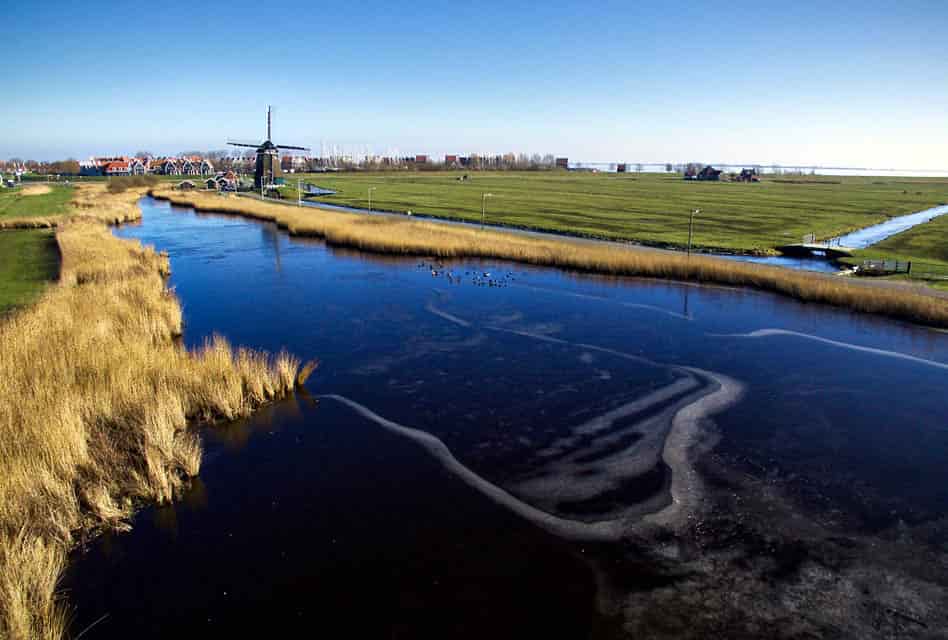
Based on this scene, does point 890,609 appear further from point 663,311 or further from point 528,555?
point 663,311

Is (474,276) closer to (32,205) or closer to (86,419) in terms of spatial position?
(86,419)

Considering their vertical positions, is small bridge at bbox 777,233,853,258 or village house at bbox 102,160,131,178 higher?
village house at bbox 102,160,131,178

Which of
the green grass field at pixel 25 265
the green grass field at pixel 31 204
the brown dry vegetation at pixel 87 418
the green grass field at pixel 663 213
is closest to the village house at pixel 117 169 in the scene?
the green grass field at pixel 31 204

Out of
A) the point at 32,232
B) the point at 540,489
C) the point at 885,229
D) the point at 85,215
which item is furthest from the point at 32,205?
the point at 885,229

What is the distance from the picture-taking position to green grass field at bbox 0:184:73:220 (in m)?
64.6

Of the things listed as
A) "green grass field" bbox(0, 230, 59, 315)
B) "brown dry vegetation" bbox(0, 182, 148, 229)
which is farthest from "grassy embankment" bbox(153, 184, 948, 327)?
"green grass field" bbox(0, 230, 59, 315)

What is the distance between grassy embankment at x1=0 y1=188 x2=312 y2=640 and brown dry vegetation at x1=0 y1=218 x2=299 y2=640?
0.09 feet

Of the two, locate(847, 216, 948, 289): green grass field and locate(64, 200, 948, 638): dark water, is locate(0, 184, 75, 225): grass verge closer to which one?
locate(64, 200, 948, 638): dark water

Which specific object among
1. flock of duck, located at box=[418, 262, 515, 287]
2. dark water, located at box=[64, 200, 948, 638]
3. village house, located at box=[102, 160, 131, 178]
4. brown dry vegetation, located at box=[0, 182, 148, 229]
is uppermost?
village house, located at box=[102, 160, 131, 178]

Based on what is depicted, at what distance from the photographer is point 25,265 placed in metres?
35.2

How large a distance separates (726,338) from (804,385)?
550cm

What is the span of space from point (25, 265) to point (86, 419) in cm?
2754

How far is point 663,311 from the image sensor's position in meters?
29.8

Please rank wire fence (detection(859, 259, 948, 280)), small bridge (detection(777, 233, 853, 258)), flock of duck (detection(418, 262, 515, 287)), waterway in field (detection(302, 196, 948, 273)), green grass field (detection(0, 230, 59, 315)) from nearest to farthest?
green grass field (detection(0, 230, 59, 315)), flock of duck (detection(418, 262, 515, 287)), wire fence (detection(859, 259, 948, 280)), waterway in field (detection(302, 196, 948, 273)), small bridge (detection(777, 233, 853, 258))
